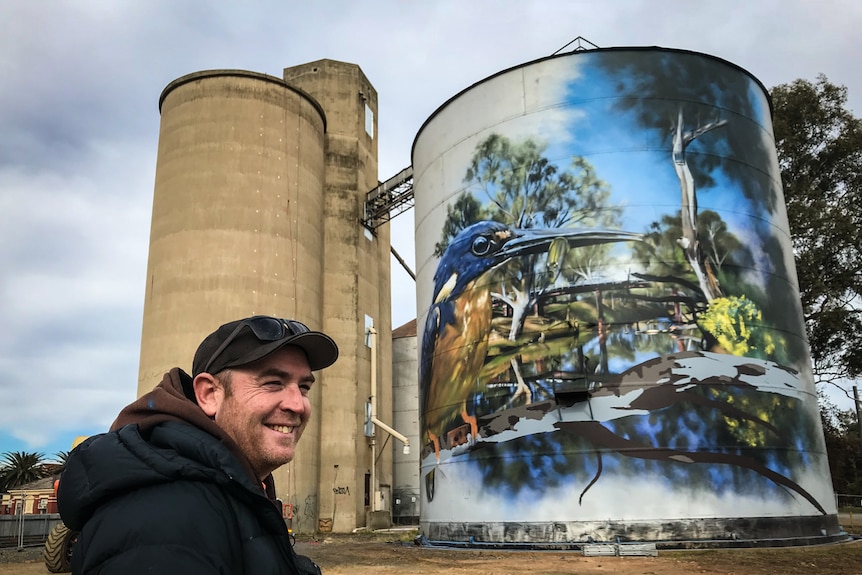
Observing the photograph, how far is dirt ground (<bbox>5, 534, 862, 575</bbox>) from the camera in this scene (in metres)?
14.2

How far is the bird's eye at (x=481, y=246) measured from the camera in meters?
22.8

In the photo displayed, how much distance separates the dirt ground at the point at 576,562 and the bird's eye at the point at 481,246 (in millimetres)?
9472

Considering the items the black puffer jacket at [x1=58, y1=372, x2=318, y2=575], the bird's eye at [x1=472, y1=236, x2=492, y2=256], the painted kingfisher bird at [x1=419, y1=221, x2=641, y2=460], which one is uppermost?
the bird's eye at [x1=472, y1=236, x2=492, y2=256]

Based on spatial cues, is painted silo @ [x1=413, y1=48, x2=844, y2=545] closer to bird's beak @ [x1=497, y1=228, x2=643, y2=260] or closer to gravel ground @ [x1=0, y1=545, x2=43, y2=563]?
bird's beak @ [x1=497, y1=228, x2=643, y2=260]

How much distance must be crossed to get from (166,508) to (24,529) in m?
29.4

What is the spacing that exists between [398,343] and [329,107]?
57.8 ft

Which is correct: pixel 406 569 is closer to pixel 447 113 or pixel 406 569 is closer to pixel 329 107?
pixel 447 113

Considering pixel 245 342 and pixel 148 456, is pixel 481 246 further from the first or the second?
pixel 148 456

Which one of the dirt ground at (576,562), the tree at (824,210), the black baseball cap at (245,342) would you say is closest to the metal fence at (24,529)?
the dirt ground at (576,562)

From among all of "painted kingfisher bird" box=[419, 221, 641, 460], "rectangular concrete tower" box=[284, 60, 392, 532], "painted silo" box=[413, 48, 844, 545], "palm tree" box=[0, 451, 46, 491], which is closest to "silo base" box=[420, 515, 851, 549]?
"painted silo" box=[413, 48, 844, 545]

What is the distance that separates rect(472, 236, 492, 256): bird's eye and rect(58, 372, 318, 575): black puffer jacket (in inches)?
817

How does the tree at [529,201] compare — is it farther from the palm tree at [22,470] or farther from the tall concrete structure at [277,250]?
the palm tree at [22,470]

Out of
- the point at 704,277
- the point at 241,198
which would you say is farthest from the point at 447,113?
the point at 241,198

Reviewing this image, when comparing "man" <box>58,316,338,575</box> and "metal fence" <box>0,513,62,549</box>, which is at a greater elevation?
"man" <box>58,316,338,575</box>
